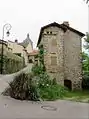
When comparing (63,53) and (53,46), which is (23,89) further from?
(63,53)

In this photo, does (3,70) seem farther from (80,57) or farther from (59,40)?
(80,57)

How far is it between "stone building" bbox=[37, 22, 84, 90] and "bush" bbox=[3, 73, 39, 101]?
55.4ft

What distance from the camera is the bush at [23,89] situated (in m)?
13.1

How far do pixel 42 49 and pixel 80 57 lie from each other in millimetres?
5746

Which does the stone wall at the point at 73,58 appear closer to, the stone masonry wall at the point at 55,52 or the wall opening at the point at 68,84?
the wall opening at the point at 68,84

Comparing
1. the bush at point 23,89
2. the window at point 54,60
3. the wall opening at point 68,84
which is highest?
the window at point 54,60

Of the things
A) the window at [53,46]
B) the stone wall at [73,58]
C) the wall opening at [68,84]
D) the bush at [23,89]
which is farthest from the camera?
the stone wall at [73,58]

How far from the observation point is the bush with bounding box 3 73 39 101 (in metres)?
13.1

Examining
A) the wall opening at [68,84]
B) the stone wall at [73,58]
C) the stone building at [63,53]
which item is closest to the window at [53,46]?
the stone building at [63,53]

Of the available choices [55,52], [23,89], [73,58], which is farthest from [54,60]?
[23,89]

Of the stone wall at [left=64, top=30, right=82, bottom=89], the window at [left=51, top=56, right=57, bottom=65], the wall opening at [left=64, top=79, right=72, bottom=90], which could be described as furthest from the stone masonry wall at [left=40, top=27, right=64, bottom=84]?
the wall opening at [left=64, top=79, right=72, bottom=90]

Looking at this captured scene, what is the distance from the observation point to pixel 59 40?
31750mm

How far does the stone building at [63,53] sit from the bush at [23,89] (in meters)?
16.9

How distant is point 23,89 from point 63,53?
1955 cm
